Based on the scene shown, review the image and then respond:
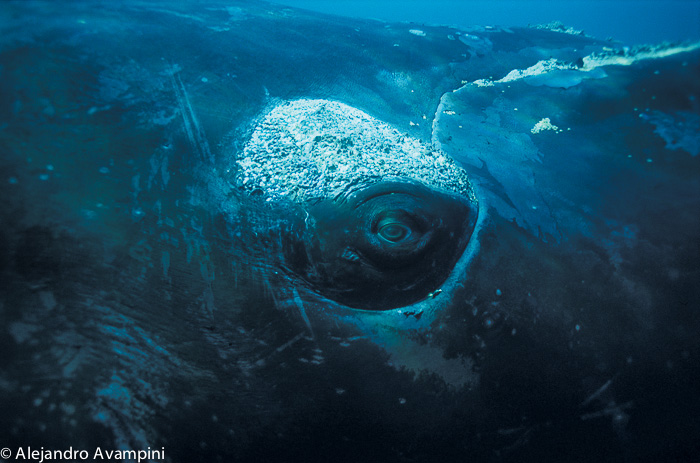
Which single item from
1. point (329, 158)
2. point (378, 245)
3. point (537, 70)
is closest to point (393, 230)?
point (378, 245)

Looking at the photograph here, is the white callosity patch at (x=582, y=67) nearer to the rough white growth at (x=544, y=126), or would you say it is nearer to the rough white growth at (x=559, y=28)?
the rough white growth at (x=544, y=126)

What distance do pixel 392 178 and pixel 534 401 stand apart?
1.33 m

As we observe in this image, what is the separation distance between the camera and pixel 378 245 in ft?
5.74

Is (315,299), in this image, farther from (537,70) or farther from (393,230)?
(537,70)

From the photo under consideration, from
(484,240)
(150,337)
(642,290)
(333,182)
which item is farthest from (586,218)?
(150,337)

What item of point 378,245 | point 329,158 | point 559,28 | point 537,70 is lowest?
point 378,245

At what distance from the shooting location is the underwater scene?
5.67 feet

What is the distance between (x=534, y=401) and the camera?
5.80 ft

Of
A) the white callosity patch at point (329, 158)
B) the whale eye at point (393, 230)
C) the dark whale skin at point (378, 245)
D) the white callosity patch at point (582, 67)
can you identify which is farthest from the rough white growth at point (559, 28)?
the whale eye at point (393, 230)

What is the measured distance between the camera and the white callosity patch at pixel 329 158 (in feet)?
6.06

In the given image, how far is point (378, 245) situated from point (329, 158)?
54cm

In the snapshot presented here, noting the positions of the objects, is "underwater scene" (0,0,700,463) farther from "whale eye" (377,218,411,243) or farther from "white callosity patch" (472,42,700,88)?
"white callosity patch" (472,42,700,88)

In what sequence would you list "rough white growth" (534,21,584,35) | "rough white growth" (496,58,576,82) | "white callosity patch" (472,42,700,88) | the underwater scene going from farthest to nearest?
"rough white growth" (534,21,584,35)
"rough white growth" (496,58,576,82)
"white callosity patch" (472,42,700,88)
the underwater scene

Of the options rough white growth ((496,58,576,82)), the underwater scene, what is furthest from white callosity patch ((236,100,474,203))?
rough white growth ((496,58,576,82))
